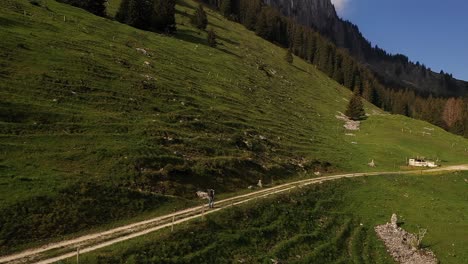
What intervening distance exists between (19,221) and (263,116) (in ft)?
→ 174

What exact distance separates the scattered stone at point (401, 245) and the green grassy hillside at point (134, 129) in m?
14.6

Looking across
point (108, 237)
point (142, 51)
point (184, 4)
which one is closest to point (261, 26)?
point (184, 4)

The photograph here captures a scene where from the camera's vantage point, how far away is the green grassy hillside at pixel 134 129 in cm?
3425

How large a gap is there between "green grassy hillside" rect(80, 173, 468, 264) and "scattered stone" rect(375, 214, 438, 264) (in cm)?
88

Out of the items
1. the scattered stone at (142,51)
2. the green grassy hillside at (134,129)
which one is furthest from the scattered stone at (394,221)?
the scattered stone at (142,51)

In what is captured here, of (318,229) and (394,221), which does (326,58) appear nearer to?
(394,221)

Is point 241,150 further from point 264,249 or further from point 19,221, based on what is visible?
point 19,221

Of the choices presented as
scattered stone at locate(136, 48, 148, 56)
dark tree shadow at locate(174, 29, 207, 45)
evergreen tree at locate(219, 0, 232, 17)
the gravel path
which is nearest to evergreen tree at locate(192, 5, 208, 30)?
dark tree shadow at locate(174, 29, 207, 45)

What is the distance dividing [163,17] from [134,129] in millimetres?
68412

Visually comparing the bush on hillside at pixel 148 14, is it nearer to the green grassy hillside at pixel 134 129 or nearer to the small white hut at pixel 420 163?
the green grassy hillside at pixel 134 129

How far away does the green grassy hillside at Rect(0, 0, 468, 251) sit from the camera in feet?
112

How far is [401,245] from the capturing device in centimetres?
4322

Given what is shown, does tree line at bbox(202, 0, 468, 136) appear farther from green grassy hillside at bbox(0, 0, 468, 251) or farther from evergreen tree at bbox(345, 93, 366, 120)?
green grassy hillside at bbox(0, 0, 468, 251)

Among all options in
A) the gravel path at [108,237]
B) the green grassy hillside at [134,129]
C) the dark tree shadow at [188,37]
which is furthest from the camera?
the dark tree shadow at [188,37]
